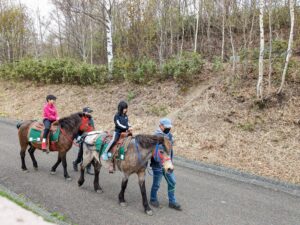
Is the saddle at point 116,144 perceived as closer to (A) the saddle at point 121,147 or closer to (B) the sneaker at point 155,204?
(A) the saddle at point 121,147

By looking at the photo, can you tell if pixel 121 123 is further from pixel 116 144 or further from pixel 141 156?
pixel 141 156

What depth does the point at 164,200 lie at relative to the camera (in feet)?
20.3

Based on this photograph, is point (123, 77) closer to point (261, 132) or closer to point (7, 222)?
point (261, 132)

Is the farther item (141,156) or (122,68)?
(122,68)

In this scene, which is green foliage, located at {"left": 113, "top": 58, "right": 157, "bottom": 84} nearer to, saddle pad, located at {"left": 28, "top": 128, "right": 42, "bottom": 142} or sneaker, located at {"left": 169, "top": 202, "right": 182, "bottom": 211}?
saddle pad, located at {"left": 28, "top": 128, "right": 42, "bottom": 142}

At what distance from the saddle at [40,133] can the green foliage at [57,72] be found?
9.87m

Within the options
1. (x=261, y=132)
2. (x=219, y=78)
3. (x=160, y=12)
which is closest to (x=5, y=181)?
(x=261, y=132)

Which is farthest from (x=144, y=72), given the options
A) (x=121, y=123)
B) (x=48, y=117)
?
(x=121, y=123)

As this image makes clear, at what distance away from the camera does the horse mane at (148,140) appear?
17.6 feet

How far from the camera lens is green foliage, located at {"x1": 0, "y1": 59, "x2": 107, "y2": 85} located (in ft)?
57.6

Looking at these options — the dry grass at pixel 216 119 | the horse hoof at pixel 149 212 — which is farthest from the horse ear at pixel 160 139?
the dry grass at pixel 216 119

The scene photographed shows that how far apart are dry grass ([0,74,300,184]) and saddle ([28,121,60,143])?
4.44 metres

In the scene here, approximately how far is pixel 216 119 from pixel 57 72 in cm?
1278

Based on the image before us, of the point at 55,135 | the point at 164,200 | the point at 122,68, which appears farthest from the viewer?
the point at 122,68
